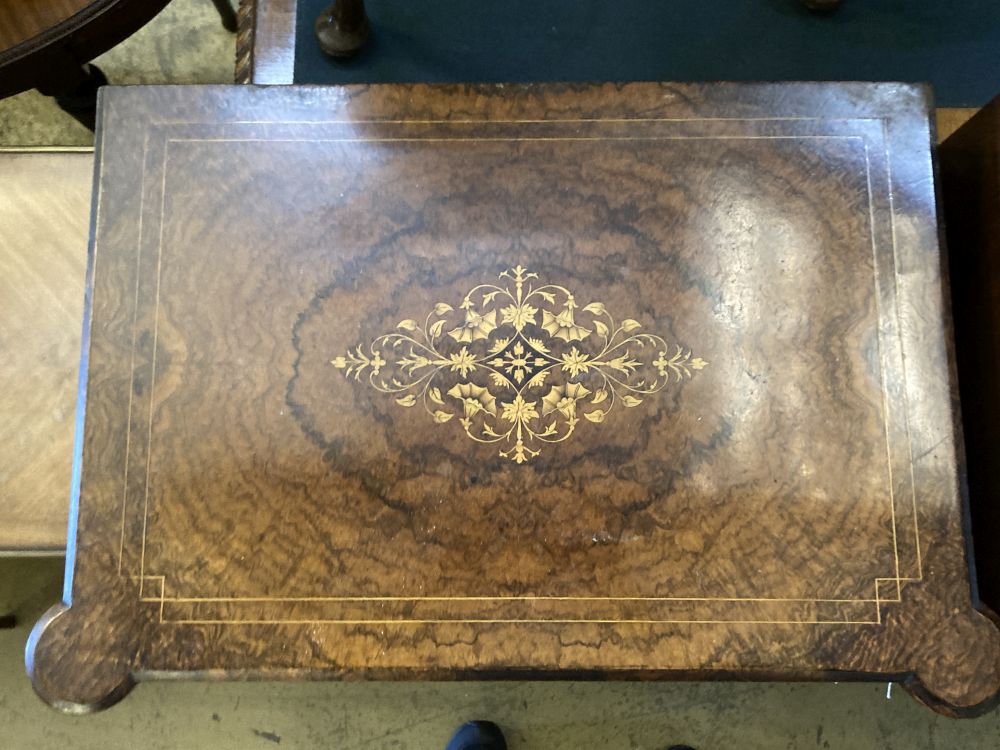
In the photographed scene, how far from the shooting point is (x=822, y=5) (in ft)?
4.81

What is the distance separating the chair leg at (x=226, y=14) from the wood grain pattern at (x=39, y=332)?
616 millimetres

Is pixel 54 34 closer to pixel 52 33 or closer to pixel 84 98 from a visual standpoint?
pixel 52 33

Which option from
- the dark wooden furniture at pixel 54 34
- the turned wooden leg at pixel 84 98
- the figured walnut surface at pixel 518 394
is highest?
the turned wooden leg at pixel 84 98

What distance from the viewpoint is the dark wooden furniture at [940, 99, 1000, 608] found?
100 cm

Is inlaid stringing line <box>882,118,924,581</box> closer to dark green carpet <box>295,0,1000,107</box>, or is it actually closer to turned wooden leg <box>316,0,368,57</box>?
dark green carpet <box>295,0,1000,107</box>

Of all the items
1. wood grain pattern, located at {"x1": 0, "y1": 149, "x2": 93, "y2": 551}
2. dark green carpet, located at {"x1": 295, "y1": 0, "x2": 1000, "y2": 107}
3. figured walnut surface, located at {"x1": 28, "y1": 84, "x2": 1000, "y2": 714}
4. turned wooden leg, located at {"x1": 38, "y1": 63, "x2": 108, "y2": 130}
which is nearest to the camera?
figured walnut surface, located at {"x1": 28, "y1": 84, "x2": 1000, "y2": 714}

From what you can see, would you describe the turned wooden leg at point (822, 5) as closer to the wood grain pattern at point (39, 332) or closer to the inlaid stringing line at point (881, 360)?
the inlaid stringing line at point (881, 360)

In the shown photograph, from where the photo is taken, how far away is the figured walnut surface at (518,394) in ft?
2.97

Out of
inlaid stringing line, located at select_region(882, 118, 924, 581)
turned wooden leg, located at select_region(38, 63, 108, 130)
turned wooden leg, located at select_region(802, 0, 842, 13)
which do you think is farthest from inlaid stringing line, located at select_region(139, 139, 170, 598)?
turned wooden leg, located at select_region(802, 0, 842, 13)

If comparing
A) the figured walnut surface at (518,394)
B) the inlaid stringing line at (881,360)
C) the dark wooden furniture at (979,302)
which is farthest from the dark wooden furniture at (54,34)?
the dark wooden furniture at (979,302)

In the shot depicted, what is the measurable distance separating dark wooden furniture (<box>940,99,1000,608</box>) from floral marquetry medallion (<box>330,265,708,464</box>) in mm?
413

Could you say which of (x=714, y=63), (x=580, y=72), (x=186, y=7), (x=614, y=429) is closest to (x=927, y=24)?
(x=714, y=63)

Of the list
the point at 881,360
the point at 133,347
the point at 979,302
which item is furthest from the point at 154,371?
the point at 979,302

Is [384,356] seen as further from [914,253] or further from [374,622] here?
[914,253]
